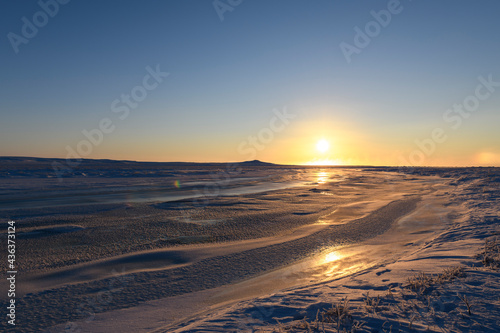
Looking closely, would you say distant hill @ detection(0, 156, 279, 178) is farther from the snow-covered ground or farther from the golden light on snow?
the golden light on snow

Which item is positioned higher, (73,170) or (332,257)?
(73,170)

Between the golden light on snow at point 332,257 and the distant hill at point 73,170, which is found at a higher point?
the distant hill at point 73,170

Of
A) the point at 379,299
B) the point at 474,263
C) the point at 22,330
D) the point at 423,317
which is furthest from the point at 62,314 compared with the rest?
the point at 474,263

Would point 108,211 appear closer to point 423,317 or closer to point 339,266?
point 339,266

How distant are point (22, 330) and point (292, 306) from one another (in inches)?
155

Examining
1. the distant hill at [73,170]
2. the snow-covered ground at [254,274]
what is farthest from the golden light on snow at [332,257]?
the distant hill at [73,170]

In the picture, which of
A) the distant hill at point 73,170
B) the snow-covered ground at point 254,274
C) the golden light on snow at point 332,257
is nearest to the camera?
the snow-covered ground at point 254,274

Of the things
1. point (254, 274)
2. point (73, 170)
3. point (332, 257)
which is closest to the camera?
point (254, 274)

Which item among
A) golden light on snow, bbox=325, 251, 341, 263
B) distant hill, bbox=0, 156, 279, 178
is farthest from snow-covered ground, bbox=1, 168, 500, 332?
distant hill, bbox=0, 156, 279, 178

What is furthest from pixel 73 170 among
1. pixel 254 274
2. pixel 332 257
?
pixel 332 257

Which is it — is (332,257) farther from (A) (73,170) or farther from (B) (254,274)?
(A) (73,170)

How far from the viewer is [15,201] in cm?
1550

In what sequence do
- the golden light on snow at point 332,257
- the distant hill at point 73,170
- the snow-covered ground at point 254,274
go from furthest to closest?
the distant hill at point 73,170
the golden light on snow at point 332,257
the snow-covered ground at point 254,274

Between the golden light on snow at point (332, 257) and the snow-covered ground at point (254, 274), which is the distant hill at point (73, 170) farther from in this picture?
the golden light on snow at point (332, 257)
